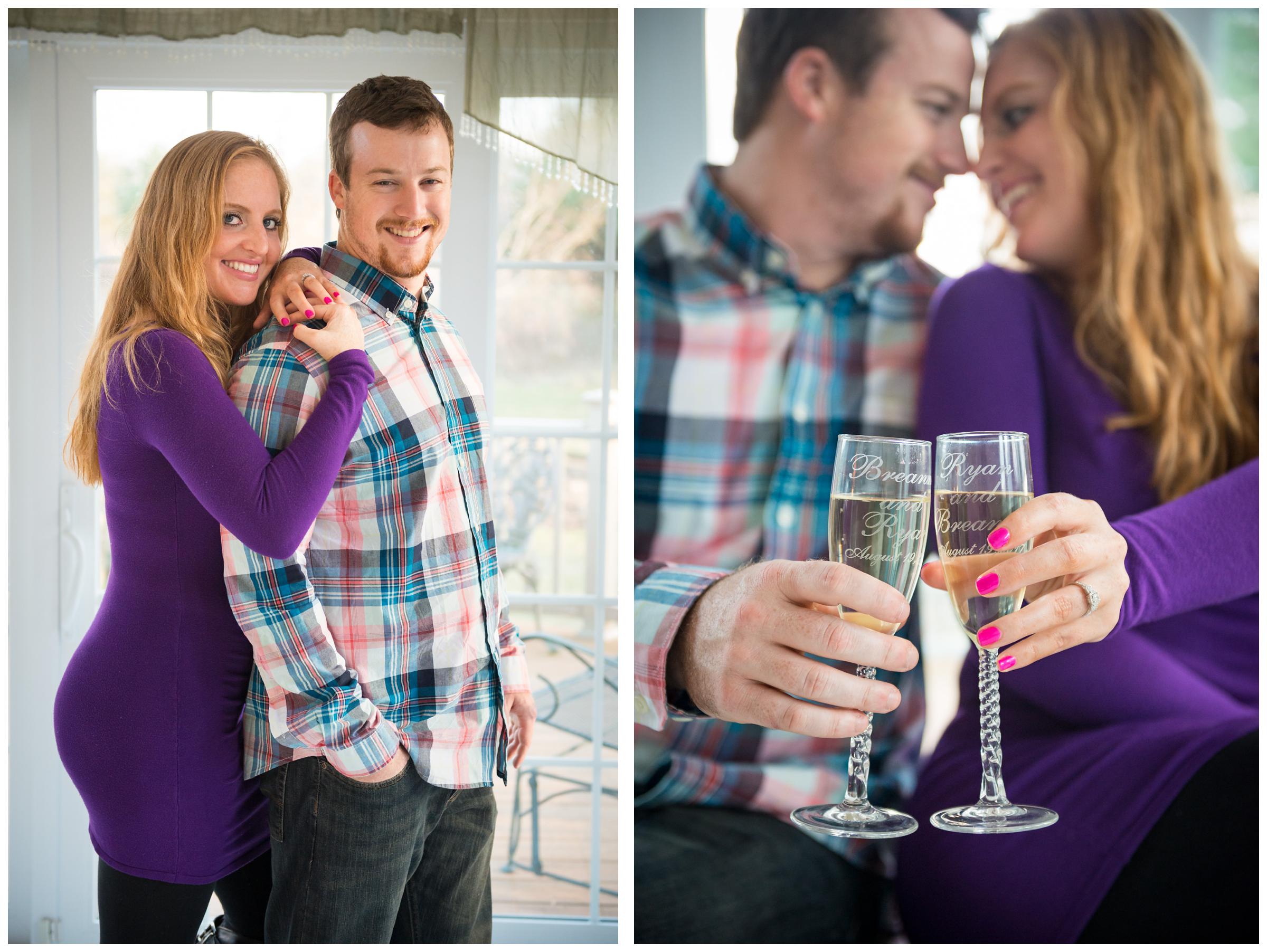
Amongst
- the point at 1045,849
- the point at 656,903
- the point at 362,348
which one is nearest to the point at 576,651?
the point at 656,903

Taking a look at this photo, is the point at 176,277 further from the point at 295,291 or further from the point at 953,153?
the point at 953,153

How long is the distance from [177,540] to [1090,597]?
1.35m

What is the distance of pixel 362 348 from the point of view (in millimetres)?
1530

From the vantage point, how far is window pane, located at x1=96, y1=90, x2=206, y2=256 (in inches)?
65.0

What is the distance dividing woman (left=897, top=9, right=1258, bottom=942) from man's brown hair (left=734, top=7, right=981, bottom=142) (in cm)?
19

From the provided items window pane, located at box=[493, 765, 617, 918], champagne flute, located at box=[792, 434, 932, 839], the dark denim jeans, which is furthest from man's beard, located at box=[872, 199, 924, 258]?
window pane, located at box=[493, 765, 617, 918]

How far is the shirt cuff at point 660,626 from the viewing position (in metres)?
1.60

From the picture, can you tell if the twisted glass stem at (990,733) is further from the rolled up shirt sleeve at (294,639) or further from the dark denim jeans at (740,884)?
the rolled up shirt sleeve at (294,639)

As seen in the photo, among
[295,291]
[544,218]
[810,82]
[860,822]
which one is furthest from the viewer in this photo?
[544,218]

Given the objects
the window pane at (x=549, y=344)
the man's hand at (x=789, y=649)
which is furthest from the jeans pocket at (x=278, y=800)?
the window pane at (x=549, y=344)

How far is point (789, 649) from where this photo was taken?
1486 millimetres

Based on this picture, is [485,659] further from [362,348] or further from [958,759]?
[958,759]

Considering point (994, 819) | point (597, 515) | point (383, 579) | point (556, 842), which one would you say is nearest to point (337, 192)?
point (383, 579)

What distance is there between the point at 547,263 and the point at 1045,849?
1.29m
